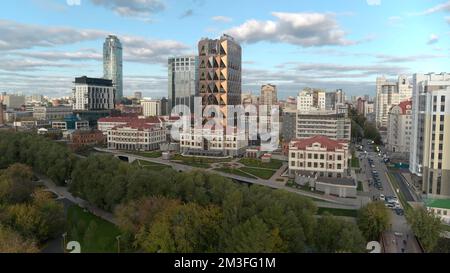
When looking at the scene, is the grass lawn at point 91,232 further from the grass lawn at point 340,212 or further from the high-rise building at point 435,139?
the high-rise building at point 435,139

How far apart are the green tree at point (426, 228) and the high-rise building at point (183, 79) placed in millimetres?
35375

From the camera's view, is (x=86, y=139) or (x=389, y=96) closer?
(x=86, y=139)

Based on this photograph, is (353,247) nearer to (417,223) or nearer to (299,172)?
(417,223)

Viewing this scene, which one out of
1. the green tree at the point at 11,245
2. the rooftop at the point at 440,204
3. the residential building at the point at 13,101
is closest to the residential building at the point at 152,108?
the residential building at the point at 13,101

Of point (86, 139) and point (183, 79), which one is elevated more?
point (183, 79)

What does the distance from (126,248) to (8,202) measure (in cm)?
434

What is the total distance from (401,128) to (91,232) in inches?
903

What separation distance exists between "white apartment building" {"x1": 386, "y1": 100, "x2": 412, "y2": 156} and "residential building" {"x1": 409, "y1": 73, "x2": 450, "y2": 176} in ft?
24.0

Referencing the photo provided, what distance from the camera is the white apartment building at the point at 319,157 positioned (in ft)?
57.3

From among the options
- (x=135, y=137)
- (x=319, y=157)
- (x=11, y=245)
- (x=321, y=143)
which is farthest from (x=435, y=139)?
(x=135, y=137)

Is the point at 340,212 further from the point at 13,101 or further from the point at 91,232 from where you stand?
the point at 13,101

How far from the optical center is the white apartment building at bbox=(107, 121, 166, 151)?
86.7 feet

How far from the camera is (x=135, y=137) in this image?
2658 centimetres
